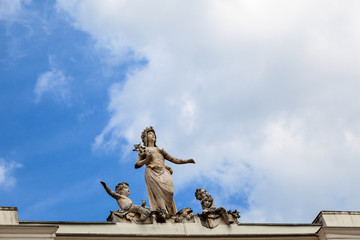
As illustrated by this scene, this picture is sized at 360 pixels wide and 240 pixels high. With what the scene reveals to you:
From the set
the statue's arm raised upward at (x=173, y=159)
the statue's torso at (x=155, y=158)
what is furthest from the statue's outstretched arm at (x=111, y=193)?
the statue's arm raised upward at (x=173, y=159)

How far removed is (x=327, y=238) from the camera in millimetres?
20266

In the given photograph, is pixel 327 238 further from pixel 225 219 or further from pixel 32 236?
pixel 32 236

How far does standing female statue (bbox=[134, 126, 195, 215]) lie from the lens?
20781mm

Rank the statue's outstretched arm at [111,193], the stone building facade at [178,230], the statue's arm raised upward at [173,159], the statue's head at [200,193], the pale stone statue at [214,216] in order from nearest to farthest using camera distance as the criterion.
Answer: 1. the stone building facade at [178,230]
2. the pale stone statue at [214,216]
3. the statue's outstretched arm at [111,193]
4. the statue's head at [200,193]
5. the statue's arm raised upward at [173,159]

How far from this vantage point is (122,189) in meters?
20.8

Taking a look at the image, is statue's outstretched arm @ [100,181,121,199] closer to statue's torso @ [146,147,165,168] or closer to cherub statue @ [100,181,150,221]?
cherub statue @ [100,181,150,221]

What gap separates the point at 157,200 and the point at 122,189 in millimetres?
1036

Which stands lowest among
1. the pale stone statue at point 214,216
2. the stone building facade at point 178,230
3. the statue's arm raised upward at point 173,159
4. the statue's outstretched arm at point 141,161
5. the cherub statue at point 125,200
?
the stone building facade at point 178,230

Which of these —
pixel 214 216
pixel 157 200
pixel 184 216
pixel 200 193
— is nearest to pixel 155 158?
pixel 157 200

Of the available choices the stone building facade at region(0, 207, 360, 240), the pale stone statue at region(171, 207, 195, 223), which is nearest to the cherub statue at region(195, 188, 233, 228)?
the stone building facade at region(0, 207, 360, 240)

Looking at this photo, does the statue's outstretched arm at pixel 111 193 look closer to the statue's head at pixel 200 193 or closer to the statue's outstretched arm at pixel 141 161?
the statue's outstretched arm at pixel 141 161

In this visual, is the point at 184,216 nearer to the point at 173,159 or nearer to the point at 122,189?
the point at 122,189

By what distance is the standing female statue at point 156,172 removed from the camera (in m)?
20.8

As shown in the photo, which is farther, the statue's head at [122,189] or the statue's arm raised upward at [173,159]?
the statue's arm raised upward at [173,159]
